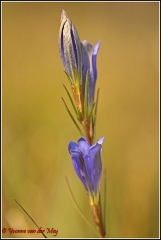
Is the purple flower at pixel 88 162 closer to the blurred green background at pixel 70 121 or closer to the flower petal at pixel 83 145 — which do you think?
the flower petal at pixel 83 145

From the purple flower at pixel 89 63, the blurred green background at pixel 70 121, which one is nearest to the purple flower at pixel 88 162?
the purple flower at pixel 89 63

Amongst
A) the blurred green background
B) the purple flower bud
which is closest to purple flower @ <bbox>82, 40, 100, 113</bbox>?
the purple flower bud

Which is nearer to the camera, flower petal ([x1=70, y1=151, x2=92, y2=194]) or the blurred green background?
flower petal ([x1=70, y1=151, x2=92, y2=194])

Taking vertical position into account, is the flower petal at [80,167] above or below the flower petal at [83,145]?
below

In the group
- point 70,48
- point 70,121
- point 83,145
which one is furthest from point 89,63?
point 70,121

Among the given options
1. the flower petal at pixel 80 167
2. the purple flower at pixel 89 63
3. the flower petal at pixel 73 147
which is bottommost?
the flower petal at pixel 80 167

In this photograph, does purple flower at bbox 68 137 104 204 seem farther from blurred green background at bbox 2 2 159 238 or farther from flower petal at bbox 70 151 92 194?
blurred green background at bbox 2 2 159 238

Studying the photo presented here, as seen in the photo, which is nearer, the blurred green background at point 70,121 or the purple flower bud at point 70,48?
the purple flower bud at point 70,48

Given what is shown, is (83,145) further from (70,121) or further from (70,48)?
(70,121)
